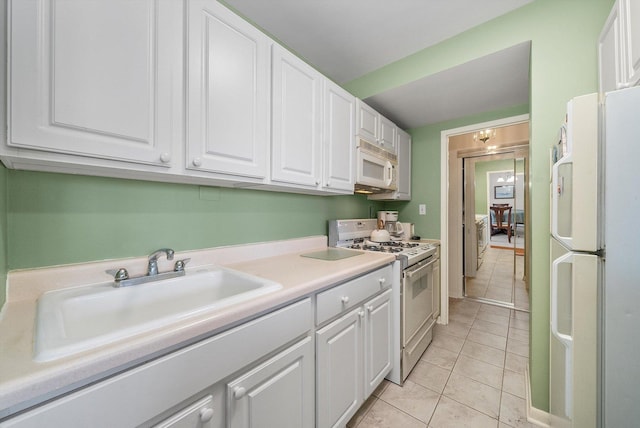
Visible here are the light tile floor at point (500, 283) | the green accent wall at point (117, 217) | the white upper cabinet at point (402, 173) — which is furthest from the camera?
the light tile floor at point (500, 283)

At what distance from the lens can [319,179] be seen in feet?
5.27

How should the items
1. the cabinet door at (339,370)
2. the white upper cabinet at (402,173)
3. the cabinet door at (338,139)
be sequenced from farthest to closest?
the white upper cabinet at (402,173) < the cabinet door at (338,139) < the cabinet door at (339,370)

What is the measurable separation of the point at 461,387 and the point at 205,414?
1.79 m

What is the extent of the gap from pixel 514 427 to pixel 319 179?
6.14 ft

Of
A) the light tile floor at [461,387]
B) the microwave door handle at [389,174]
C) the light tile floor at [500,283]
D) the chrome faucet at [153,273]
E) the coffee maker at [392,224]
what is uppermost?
the microwave door handle at [389,174]

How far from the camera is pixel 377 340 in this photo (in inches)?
59.9

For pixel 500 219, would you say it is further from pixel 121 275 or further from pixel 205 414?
pixel 121 275

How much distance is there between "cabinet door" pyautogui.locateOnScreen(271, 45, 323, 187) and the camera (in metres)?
1.33

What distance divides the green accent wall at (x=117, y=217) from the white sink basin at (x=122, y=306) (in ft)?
0.57

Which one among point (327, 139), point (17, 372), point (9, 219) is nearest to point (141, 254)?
point (9, 219)

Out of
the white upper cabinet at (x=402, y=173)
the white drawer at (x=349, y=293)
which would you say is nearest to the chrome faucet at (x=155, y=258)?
the white drawer at (x=349, y=293)

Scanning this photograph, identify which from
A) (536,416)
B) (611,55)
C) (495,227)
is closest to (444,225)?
(536,416)

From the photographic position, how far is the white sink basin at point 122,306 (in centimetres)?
56

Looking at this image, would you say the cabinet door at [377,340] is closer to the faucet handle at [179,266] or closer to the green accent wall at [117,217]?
the green accent wall at [117,217]
